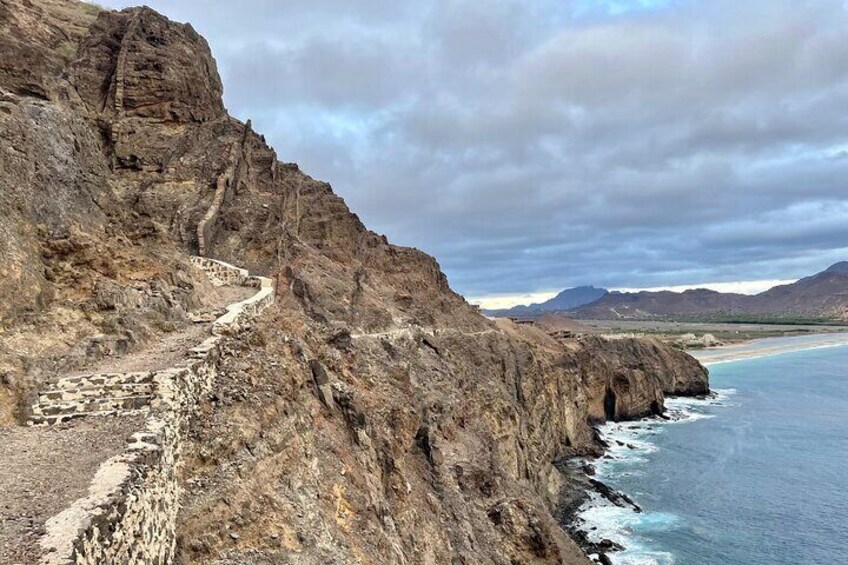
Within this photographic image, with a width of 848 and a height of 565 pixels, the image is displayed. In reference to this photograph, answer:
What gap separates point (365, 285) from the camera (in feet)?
166

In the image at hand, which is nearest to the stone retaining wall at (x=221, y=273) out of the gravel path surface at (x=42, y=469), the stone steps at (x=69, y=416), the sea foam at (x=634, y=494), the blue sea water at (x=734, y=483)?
the stone steps at (x=69, y=416)

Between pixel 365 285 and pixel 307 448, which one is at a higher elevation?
pixel 365 285

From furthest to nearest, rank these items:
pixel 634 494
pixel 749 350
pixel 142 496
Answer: pixel 749 350 < pixel 634 494 < pixel 142 496

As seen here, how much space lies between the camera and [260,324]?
2047 cm

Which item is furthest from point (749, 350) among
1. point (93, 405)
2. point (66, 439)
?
point (66, 439)

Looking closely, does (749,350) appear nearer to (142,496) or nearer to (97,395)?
(97,395)

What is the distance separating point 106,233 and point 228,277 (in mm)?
14347

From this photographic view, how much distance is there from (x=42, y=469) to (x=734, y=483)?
5633cm

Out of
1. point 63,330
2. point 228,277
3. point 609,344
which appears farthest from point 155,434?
point 609,344

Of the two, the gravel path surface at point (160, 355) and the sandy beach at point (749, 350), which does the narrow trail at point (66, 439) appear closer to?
the gravel path surface at point (160, 355)

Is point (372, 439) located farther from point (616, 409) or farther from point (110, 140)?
point (616, 409)

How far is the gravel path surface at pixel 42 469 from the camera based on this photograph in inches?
337

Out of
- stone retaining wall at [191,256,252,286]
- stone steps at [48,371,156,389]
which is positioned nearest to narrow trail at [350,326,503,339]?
stone retaining wall at [191,256,252,286]

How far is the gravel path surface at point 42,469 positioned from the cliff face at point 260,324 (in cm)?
157
